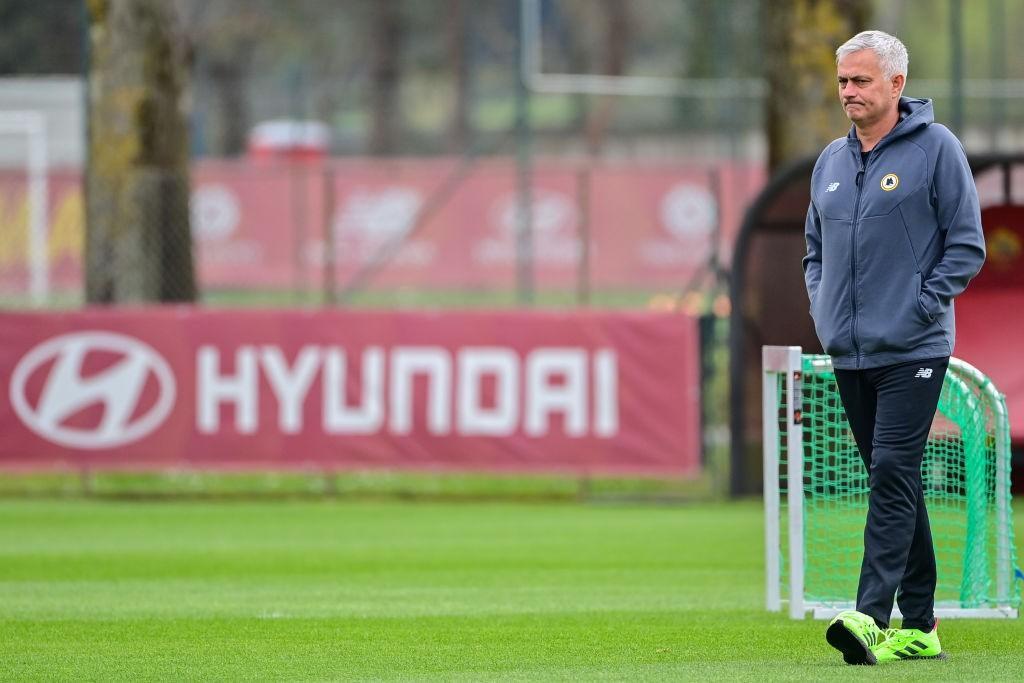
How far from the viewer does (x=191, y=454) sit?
15.9 m

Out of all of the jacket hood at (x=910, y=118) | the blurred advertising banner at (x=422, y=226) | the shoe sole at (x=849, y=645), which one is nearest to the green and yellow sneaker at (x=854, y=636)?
the shoe sole at (x=849, y=645)

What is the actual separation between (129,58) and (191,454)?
4.35 metres

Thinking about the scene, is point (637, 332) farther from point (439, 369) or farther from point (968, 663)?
point (968, 663)

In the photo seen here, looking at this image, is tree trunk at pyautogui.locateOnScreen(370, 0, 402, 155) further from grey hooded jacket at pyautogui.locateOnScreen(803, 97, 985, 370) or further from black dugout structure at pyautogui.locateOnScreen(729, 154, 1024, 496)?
grey hooded jacket at pyautogui.locateOnScreen(803, 97, 985, 370)

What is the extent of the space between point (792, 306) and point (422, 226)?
14.6 m

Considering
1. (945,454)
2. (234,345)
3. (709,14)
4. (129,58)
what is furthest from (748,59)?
(945,454)

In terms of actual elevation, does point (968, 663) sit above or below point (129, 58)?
below

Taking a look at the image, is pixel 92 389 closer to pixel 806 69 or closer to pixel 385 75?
pixel 806 69

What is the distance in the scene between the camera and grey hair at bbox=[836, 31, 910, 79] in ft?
22.3

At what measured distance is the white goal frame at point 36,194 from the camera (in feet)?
92.6

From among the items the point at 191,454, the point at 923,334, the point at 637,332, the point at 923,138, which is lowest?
the point at 191,454

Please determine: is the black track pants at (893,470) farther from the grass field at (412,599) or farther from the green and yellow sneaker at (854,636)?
the grass field at (412,599)

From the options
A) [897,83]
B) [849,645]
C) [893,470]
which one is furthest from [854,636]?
[897,83]

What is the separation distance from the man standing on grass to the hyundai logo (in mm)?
9757
